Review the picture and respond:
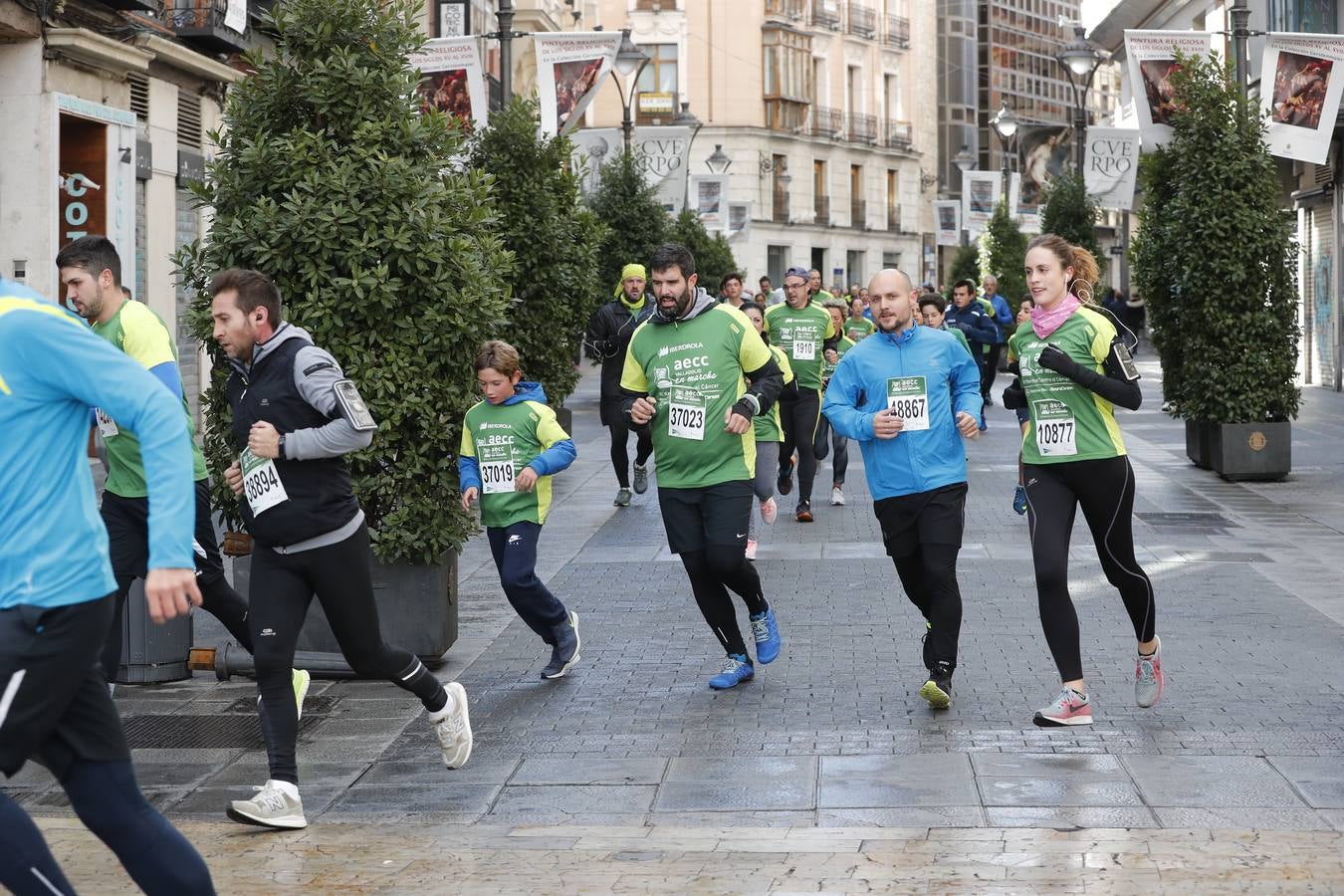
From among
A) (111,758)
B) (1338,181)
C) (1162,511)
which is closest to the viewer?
(111,758)

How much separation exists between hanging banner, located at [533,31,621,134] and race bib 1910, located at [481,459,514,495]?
15.4 metres

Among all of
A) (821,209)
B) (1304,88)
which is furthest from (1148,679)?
(821,209)

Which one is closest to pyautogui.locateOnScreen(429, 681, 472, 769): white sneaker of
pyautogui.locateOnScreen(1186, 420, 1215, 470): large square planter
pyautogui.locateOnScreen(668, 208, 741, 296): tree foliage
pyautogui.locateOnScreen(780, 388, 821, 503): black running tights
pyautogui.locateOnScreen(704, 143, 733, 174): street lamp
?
Result: pyautogui.locateOnScreen(780, 388, 821, 503): black running tights

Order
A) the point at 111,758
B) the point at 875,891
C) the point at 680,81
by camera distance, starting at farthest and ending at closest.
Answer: the point at 680,81 < the point at 875,891 < the point at 111,758

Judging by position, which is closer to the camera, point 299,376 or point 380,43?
point 299,376

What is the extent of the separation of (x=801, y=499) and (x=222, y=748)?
27.1 feet

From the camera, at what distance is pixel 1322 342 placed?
114 ft

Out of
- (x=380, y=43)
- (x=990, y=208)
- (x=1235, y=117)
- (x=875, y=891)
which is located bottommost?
(x=875, y=891)

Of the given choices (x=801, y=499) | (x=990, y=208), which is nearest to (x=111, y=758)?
(x=801, y=499)

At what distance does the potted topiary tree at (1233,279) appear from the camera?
17.3 m

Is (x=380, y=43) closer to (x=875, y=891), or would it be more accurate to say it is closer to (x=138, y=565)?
(x=138, y=565)

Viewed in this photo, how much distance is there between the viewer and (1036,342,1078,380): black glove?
726 cm

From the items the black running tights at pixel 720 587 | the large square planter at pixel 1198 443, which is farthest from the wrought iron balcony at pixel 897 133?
the black running tights at pixel 720 587

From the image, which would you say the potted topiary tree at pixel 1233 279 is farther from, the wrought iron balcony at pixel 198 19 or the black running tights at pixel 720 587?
the wrought iron balcony at pixel 198 19
